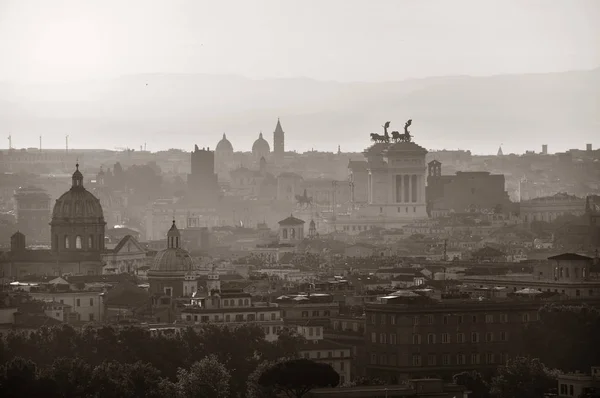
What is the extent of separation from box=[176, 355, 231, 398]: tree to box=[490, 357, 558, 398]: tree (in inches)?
296

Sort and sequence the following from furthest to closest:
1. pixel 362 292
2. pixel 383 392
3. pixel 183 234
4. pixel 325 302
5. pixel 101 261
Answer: pixel 183 234 < pixel 101 261 < pixel 362 292 < pixel 325 302 < pixel 383 392

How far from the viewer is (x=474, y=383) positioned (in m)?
88.2

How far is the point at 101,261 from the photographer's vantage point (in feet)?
460

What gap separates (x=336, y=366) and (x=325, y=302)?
13765 mm

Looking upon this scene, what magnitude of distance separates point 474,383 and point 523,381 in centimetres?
184

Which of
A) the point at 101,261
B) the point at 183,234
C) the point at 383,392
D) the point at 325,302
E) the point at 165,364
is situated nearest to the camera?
the point at 383,392

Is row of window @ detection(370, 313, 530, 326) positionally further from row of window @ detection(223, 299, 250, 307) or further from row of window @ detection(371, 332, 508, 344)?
row of window @ detection(223, 299, 250, 307)

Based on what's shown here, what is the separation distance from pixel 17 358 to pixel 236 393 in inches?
243

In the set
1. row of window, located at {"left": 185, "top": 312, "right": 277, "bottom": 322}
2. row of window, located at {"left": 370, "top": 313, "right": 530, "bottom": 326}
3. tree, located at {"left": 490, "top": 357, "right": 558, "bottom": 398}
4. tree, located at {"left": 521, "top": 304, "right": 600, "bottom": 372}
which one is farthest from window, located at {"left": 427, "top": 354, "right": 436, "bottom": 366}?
row of window, located at {"left": 185, "top": 312, "right": 277, "bottom": 322}

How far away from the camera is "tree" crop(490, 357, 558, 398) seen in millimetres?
86000

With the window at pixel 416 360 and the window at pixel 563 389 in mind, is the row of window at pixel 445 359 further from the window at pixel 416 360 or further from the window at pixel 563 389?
the window at pixel 563 389

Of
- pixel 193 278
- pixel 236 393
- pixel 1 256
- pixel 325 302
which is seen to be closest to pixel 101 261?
pixel 1 256

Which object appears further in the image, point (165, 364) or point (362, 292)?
point (362, 292)

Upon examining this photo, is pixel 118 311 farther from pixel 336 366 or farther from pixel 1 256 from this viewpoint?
pixel 1 256
